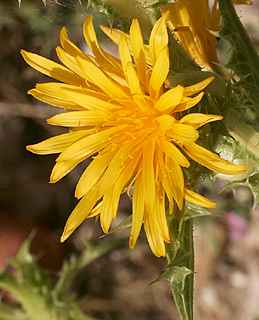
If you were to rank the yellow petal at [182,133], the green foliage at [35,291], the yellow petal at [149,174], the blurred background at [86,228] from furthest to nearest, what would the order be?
1. the blurred background at [86,228]
2. the green foliage at [35,291]
3. the yellow petal at [149,174]
4. the yellow petal at [182,133]

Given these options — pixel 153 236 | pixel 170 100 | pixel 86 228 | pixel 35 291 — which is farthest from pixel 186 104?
pixel 86 228

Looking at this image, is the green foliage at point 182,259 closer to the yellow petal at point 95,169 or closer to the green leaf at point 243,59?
the yellow petal at point 95,169

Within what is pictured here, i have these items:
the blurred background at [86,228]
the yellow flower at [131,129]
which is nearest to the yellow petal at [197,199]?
the yellow flower at [131,129]

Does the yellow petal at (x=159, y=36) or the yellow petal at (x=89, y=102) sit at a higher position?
the yellow petal at (x=159, y=36)

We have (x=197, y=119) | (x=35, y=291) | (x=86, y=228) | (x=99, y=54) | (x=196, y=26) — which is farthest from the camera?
(x=86, y=228)

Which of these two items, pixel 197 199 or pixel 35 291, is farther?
pixel 35 291

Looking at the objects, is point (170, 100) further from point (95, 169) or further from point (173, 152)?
point (95, 169)

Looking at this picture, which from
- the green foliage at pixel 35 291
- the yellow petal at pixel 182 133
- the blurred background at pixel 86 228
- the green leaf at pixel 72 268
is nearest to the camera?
the yellow petal at pixel 182 133

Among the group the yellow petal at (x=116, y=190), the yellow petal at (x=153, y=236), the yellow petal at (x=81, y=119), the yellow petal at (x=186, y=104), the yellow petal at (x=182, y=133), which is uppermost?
the yellow petal at (x=81, y=119)
